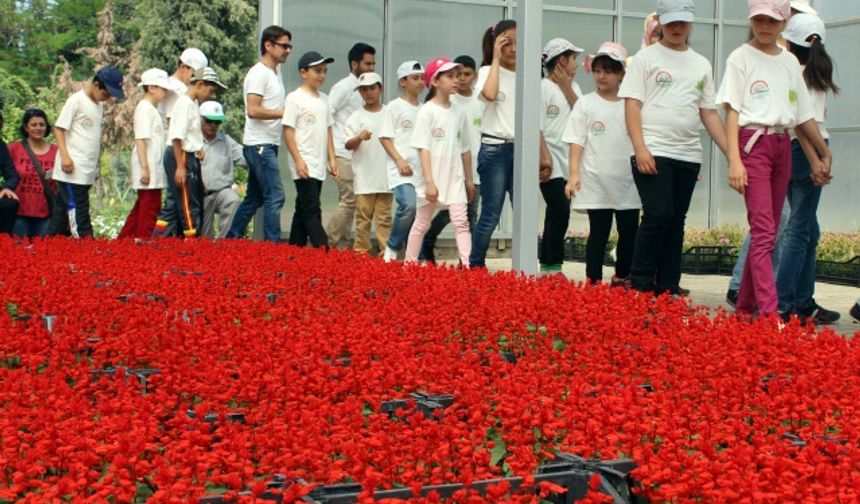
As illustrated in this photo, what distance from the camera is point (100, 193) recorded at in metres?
26.3

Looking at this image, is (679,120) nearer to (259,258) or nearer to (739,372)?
(259,258)

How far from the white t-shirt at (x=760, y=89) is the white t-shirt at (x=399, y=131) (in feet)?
14.8

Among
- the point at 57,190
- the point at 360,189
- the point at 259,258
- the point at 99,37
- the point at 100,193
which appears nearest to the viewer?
the point at 259,258

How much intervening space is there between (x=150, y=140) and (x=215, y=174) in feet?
3.27

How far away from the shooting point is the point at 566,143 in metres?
10.5

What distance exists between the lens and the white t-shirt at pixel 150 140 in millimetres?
13250

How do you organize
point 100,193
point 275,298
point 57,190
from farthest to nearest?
point 100,193
point 57,190
point 275,298

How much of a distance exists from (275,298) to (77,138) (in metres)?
7.24

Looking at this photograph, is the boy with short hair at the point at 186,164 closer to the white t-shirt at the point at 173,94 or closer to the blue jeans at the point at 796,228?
the white t-shirt at the point at 173,94

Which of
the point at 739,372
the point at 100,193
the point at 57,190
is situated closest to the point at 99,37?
the point at 100,193

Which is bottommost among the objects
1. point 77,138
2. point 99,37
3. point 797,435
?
point 797,435

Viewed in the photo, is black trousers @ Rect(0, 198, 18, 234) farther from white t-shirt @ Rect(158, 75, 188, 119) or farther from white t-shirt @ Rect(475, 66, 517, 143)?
white t-shirt @ Rect(475, 66, 517, 143)

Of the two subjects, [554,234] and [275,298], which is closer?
[275,298]

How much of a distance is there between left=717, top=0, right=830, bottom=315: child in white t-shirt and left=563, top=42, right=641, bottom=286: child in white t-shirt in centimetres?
194
